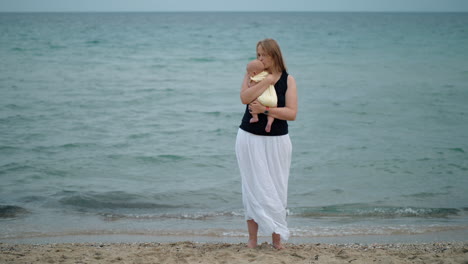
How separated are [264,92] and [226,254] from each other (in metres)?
1.59

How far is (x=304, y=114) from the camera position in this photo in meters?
13.8

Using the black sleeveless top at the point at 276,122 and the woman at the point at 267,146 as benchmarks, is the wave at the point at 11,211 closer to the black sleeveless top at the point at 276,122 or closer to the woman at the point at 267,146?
the woman at the point at 267,146

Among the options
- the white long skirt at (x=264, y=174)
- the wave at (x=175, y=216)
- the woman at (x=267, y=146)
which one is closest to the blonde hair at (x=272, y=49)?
the woman at (x=267, y=146)

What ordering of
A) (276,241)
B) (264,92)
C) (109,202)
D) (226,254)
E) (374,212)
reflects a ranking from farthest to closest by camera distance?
(109,202) → (374,212) → (276,241) → (226,254) → (264,92)

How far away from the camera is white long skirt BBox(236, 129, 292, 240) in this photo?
Answer: 14.0 feet

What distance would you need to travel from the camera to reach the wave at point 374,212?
6879 mm

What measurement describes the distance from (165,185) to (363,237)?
11.7 ft

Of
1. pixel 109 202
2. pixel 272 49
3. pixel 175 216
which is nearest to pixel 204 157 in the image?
pixel 109 202

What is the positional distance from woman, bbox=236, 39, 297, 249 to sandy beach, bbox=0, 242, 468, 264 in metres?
0.39

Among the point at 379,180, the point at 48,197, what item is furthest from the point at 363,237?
the point at 48,197

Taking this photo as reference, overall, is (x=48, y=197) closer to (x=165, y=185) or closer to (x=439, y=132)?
(x=165, y=185)

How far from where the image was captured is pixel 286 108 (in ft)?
13.9

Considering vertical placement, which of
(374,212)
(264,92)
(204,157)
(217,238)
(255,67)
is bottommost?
(217,238)

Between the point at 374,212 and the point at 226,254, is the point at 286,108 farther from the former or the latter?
the point at 374,212
